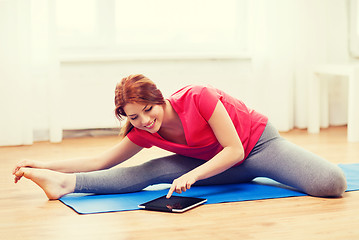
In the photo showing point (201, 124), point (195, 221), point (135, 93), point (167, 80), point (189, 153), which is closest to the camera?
point (195, 221)

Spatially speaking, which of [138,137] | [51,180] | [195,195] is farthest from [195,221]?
[51,180]

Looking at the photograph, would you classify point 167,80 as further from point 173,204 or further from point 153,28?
point 173,204

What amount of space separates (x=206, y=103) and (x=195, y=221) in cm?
43

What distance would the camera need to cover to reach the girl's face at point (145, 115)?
1928 mm

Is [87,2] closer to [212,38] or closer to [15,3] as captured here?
[15,3]

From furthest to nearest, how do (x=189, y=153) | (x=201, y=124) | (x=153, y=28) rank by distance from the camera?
(x=153, y=28), (x=189, y=153), (x=201, y=124)

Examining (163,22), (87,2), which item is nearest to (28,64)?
(87,2)

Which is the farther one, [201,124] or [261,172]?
[261,172]

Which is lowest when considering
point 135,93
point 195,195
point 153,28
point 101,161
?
point 195,195

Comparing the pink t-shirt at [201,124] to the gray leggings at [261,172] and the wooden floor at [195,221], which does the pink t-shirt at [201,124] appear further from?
the wooden floor at [195,221]

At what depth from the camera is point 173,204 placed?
195 cm

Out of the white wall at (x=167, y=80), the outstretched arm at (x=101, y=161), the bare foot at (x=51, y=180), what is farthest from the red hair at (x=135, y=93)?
the white wall at (x=167, y=80)

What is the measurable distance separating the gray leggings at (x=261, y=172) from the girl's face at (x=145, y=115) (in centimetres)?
26

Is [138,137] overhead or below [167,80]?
below
